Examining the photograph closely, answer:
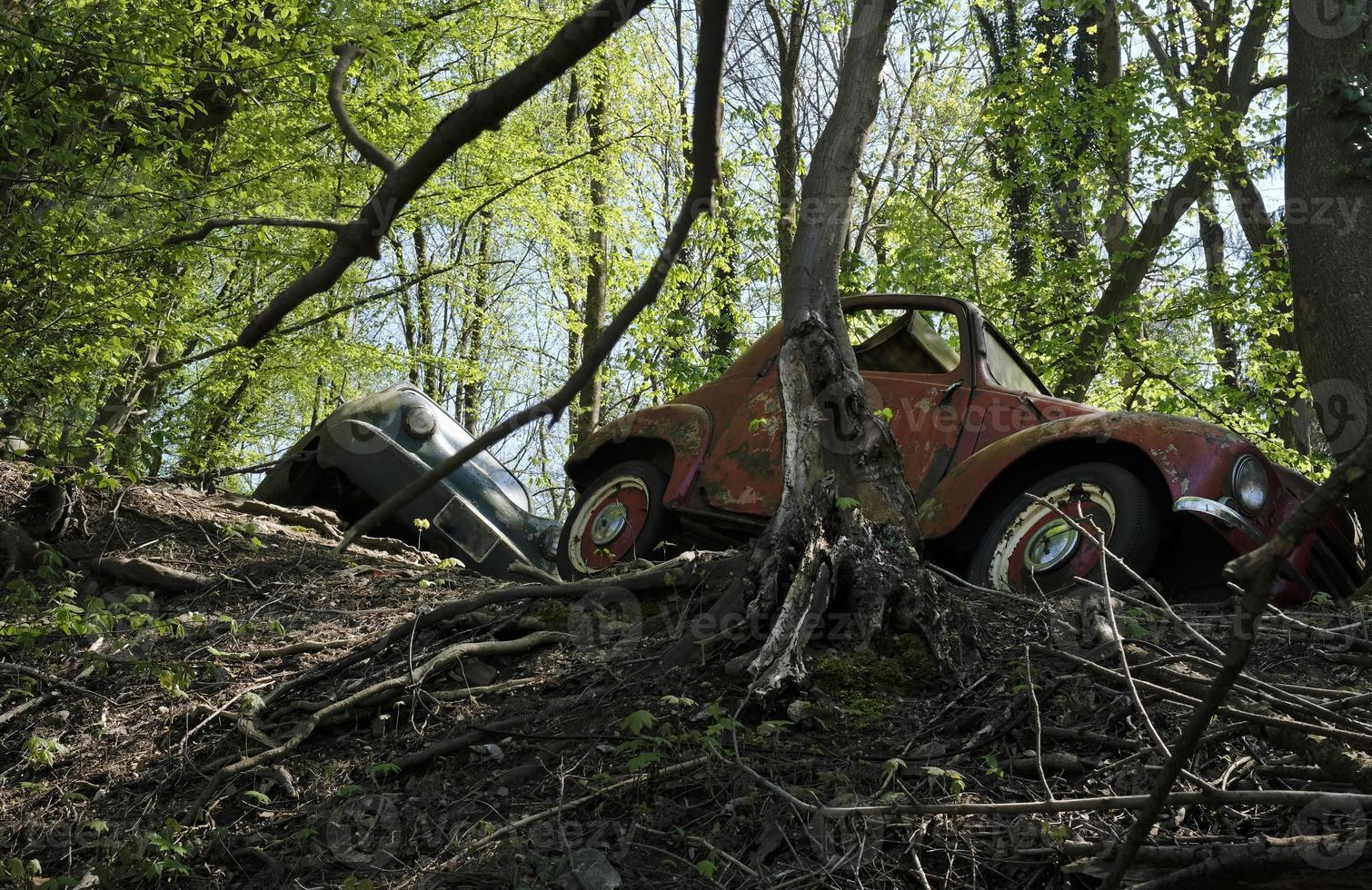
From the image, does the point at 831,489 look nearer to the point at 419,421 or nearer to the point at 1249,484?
the point at 1249,484

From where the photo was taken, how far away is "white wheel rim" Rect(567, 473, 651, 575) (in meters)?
6.94

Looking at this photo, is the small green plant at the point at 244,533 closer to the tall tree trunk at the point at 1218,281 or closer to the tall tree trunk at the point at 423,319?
the tall tree trunk at the point at 1218,281

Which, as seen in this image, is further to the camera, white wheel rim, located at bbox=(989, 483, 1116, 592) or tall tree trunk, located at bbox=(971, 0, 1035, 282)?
tall tree trunk, located at bbox=(971, 0, 1035, 282)

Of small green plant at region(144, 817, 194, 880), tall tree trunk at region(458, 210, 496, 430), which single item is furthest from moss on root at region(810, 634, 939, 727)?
tall tree trunk at region(458, 210, 496, 430)

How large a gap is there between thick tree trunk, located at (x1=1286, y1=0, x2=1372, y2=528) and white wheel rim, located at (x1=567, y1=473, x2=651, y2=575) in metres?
3.80

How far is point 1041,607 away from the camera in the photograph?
4.21 m

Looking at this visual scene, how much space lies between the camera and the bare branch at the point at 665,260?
120cm

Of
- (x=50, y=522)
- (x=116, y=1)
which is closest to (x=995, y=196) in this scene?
(x=116, y=1)

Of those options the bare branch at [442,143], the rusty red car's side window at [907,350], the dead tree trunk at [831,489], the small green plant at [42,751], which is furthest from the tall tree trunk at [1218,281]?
the bare branch at [442,143]

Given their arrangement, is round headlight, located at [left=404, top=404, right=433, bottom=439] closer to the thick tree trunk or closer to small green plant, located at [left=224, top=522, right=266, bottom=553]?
small green plant, located at [left=224, top=522, right=266, bottom=553]

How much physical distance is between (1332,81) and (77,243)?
7.29 meters

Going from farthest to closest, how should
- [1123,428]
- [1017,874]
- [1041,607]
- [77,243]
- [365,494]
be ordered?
[365,494] → [77,243] → [1123,428] → [1041,607] → [1017,874]

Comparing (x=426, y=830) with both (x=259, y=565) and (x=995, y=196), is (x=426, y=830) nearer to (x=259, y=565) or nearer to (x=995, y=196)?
(x=259, y=565)

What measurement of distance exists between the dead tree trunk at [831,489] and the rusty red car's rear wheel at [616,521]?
6.88ft
